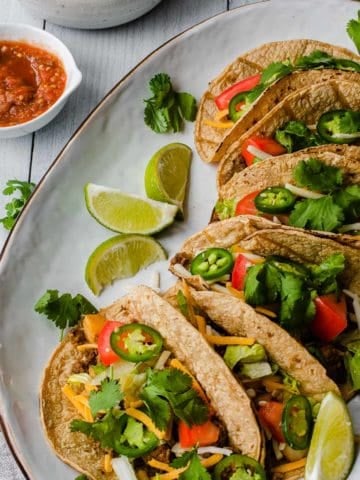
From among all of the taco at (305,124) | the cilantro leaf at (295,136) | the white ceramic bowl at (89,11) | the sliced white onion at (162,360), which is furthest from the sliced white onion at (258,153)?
the white ceramic bowl at (89,11)

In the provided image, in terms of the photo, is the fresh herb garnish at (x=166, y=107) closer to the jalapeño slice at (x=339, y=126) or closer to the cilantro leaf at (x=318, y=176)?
the jalapeño slice at (x=339, y=126)

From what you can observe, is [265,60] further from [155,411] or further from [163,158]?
[155,411]

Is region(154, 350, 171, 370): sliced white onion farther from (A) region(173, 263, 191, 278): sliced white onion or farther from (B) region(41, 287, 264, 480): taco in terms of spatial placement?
(A) region(173, 263, 191, 278): sliced white onion

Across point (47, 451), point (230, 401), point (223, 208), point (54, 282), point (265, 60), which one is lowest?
point (47, 451)

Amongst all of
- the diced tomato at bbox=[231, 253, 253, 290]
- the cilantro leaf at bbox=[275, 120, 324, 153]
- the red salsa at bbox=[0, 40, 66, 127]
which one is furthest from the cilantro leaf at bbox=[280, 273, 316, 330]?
the red salsa at bbox=[0, 40, 66, 127]

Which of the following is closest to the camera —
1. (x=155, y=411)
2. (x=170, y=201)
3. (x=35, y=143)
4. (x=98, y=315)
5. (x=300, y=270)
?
(x=155, y=411)

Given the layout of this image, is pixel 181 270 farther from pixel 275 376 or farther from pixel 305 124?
pixel 305 124

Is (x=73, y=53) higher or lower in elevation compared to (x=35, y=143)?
higher

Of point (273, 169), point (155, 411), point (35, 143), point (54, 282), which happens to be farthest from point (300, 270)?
point (35, 143)
